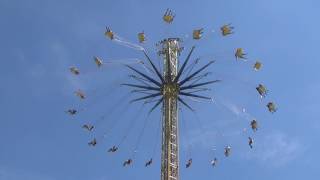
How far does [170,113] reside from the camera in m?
64.9

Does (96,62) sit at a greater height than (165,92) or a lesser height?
greater

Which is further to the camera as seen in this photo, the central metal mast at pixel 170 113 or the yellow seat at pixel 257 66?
the yellow seat at pixel 257 66

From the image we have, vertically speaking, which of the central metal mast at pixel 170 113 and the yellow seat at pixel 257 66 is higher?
the yellow seat at pixel 257 66

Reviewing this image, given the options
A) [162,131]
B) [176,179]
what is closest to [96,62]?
[162,131]

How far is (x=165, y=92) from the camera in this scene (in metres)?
64.6

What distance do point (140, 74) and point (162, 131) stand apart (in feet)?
19.4

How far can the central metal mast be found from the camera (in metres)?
61.2

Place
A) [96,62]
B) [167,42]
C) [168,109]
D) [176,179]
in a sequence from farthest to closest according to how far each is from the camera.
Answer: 1. [96,62]
2. [167,42]
3. [168,109]
4. [176,179]

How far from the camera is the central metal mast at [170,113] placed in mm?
61156

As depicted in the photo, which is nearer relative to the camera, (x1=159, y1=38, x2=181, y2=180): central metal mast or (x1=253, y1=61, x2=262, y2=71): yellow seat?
(x1=159, y1=38, x2=181, y2=180): central metal mast

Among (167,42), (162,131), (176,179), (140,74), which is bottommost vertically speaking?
(176,179)

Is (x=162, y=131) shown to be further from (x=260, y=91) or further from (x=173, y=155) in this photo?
(x=260, y=91)

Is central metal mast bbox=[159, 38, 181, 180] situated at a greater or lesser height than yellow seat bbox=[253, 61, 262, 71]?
lesser

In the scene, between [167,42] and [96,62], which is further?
[96,62]
